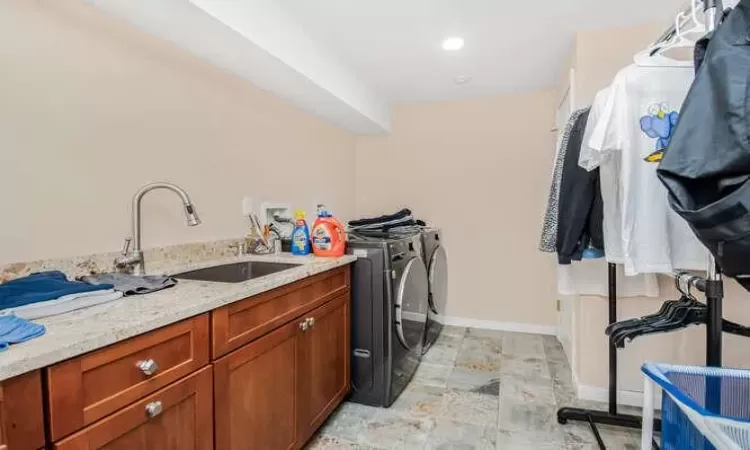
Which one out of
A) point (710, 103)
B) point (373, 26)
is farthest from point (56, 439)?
point (373, 26)

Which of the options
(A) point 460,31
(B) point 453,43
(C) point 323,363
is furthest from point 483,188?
(C) point 323,363

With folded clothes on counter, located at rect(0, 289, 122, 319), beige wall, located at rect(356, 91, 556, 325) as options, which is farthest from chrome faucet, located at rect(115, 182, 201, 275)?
beige wall, located at rect(356, 91, 556, 325)

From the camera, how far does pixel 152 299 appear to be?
1.18 metres

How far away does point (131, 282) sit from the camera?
131cm

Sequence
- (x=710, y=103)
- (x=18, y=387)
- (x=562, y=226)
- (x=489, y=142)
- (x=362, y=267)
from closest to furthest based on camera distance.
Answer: (x=18, y=387)
(x=710, y=103)
(x=562, y=226)
(x=362, y=267)
(x=489, y=142)

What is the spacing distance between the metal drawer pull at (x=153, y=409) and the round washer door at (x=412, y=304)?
137cm

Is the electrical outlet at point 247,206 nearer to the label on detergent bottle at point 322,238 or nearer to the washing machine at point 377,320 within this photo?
the label on detergent bottle at point 322,238

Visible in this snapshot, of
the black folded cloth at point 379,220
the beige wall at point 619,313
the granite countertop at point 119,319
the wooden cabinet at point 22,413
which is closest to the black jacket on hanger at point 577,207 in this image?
the beige wall at point 619,313

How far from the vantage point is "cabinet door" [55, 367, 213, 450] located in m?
0.86

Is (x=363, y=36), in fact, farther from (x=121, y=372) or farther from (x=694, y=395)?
(x=694, y=395)

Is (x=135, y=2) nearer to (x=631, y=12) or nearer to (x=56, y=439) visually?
(x=56, y=439)

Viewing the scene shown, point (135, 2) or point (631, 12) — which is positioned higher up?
point (631, 12)

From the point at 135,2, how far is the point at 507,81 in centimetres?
251

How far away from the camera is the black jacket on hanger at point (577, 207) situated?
1776mm
